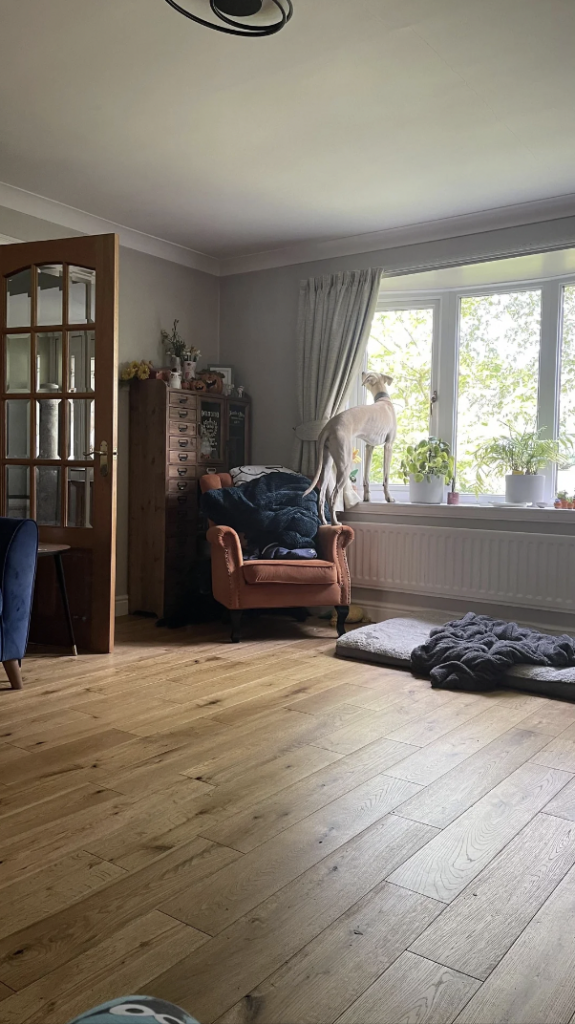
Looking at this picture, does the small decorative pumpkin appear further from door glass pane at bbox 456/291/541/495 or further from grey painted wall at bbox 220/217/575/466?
door glass pane at bbox 456/291/541/495

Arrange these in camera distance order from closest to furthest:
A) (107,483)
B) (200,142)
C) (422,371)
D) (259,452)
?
1. (200,142)
2. (107,483)
3. (422,371)
4. (259,452)

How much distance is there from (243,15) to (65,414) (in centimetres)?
217

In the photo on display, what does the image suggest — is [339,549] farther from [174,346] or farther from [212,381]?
[174,346]

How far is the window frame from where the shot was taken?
4633 millimetres

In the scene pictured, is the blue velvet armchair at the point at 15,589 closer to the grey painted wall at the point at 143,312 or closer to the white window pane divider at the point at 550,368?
the grey painted wall at the point at 143,312

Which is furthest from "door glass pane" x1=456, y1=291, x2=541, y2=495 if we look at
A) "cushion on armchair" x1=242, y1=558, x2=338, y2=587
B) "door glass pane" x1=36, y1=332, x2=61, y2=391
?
"door glass pane" x1=36, y1=332, x2=61, y2=391

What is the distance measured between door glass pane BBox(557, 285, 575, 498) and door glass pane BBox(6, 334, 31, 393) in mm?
3064

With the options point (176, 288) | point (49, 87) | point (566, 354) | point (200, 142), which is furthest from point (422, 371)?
point (49, 87)

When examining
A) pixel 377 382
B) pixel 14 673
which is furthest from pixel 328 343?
pixel 14 673

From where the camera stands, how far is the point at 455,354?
5016mm

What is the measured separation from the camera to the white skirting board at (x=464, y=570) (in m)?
4.34

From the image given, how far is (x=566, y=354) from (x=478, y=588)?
149 centimetres

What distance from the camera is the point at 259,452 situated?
561cm

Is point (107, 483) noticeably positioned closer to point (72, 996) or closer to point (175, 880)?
point (175, 880)
